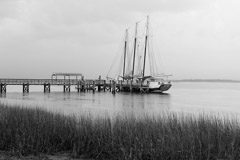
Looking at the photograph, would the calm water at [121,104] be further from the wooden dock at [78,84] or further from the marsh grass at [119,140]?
the wooden dock at [78,84]

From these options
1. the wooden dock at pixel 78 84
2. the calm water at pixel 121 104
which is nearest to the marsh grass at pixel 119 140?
the calm water at pixel 121 104

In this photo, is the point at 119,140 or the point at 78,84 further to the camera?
the point at 78,84

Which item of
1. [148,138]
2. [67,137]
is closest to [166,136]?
[148,138]

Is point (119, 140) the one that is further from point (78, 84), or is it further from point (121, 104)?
point (78, 84)

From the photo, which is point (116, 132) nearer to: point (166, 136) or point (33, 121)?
point (166, 136)

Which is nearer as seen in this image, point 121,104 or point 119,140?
point 119,140

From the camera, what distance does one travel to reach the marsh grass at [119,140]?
7391 mm

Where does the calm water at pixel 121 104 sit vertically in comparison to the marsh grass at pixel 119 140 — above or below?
below

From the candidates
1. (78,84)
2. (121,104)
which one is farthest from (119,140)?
(78,84)

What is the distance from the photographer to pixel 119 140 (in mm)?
8258

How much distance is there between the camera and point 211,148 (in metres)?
7.47

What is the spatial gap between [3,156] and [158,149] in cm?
456

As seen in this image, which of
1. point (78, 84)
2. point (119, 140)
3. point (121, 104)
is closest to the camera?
point (119, 140)

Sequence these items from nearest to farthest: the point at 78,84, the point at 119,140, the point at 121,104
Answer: the point at 119,140 < the point at 121,104 < the point at 78,84
